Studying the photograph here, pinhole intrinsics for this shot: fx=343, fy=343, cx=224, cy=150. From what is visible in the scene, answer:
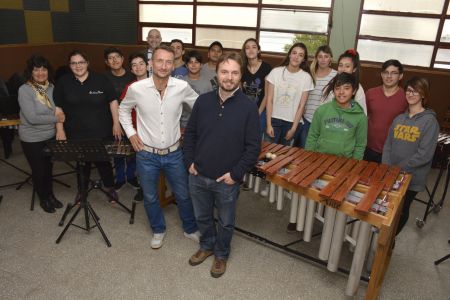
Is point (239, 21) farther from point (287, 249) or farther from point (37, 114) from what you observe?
point (287, 249)

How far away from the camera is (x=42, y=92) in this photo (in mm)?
3570

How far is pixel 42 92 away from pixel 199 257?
234 centimetres

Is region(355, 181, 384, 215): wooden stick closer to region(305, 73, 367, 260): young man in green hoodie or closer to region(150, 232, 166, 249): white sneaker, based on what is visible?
region(305, 73, 367, 260): young man in green hoodie

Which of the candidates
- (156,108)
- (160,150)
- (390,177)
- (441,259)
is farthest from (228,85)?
(441,259)

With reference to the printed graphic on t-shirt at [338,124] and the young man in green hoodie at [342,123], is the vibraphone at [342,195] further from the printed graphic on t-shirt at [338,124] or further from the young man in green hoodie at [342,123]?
the printed graphic on t-shirt at [338,124]

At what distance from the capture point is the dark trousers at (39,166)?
3.62 m

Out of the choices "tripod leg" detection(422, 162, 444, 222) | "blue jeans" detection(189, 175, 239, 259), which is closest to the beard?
"blue jeans" detection(189, 175, 239, 259)

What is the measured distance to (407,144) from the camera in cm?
301

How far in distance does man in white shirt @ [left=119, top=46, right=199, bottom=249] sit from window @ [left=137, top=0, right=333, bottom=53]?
4.07 m

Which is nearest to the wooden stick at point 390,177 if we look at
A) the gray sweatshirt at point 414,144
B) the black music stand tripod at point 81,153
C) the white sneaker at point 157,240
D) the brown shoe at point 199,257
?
the gray sweatshirt at point 414,144

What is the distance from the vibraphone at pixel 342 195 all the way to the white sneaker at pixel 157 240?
1.14 meters

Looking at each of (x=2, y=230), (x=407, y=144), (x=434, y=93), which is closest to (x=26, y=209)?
(x=2, y=230)

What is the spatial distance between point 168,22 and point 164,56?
5015mm

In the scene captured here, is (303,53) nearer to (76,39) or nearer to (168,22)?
Result: (168,22)
